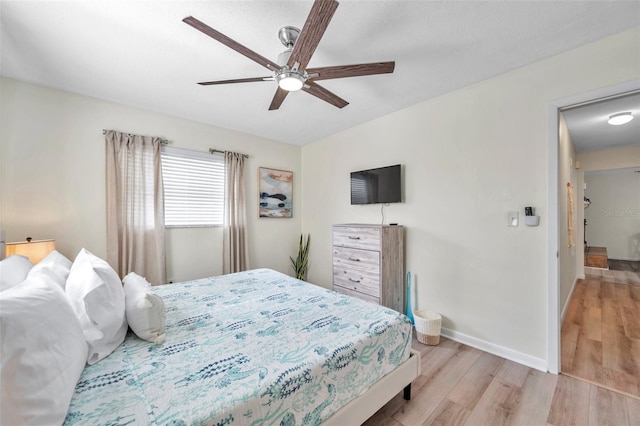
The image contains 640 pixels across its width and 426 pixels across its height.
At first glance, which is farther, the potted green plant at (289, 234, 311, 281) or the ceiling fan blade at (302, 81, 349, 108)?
the potted green plant at (289, 234, 311, 281)

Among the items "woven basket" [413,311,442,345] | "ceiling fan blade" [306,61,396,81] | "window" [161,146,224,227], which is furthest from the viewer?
"window" [161,146,224,227]

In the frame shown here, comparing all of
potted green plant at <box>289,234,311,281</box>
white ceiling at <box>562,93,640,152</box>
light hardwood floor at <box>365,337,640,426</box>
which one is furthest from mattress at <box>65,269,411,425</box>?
white ceiling at <box>562,93,640,152</box>

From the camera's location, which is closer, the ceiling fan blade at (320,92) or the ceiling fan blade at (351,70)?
the ceiling fan blade at (351,70)

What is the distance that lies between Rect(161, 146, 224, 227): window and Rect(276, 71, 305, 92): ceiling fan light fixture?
2228 millimetres

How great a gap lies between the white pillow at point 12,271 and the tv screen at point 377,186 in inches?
122

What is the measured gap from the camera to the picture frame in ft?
13.4

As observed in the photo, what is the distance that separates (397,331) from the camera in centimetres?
162

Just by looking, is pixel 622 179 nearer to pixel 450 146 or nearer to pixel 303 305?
pixel 450 146

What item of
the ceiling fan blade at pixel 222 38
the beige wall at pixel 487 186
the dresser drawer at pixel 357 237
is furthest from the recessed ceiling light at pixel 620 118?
the ceiling fan blade at pixel 222 38

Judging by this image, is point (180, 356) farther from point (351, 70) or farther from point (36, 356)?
point (351, 70)

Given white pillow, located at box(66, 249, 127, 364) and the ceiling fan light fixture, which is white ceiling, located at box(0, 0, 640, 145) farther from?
white pillow, located at box(66, 249, 127, 364)

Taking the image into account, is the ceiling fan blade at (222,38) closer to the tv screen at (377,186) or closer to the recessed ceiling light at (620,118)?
the tv screen at (377,186)

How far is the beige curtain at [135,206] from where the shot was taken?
Answer: 2799mm

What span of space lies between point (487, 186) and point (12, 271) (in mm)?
3545
